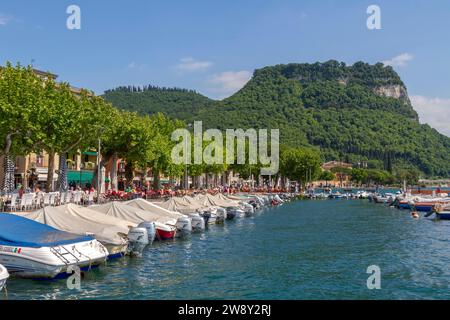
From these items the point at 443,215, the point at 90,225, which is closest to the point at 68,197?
the point at 90,225

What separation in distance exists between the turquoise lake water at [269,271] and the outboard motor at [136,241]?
727mm

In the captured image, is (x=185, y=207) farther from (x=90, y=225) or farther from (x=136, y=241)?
(x=90, y=225)

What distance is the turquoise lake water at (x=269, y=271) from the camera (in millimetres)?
20484

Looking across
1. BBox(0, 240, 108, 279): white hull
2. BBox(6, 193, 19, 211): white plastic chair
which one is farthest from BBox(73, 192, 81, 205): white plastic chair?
BBox(0, 240, 108, 279): white hull

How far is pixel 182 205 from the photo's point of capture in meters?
49.6

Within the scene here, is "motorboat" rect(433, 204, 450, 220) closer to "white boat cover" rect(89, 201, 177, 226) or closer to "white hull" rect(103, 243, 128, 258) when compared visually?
"white boat cover" rect(89, 201, 177, 226)

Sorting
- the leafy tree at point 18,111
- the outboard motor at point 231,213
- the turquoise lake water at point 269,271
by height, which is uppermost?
the leafy tree at point 18,111

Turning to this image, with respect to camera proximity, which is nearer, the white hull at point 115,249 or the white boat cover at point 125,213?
the white hull at point 115,249

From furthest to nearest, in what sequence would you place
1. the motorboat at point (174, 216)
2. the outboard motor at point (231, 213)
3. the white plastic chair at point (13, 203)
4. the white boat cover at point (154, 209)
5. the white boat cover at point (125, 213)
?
the outboard motor at point (231, 213)
the white boat cover at point (154, 209)
the motorboat at point (174, 216)
the white plastic chair at point (13, 203)
the white boat cover at point (125, 213)

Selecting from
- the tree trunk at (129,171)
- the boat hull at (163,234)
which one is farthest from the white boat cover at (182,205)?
the tree trunk at (129,171)

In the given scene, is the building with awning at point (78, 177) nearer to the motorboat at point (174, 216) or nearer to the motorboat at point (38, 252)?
the motorboat at point (174, 216)

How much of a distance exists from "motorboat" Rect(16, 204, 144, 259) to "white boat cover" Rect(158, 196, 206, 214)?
725 inches

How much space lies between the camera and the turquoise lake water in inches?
806

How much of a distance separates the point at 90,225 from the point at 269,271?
1011 cm
